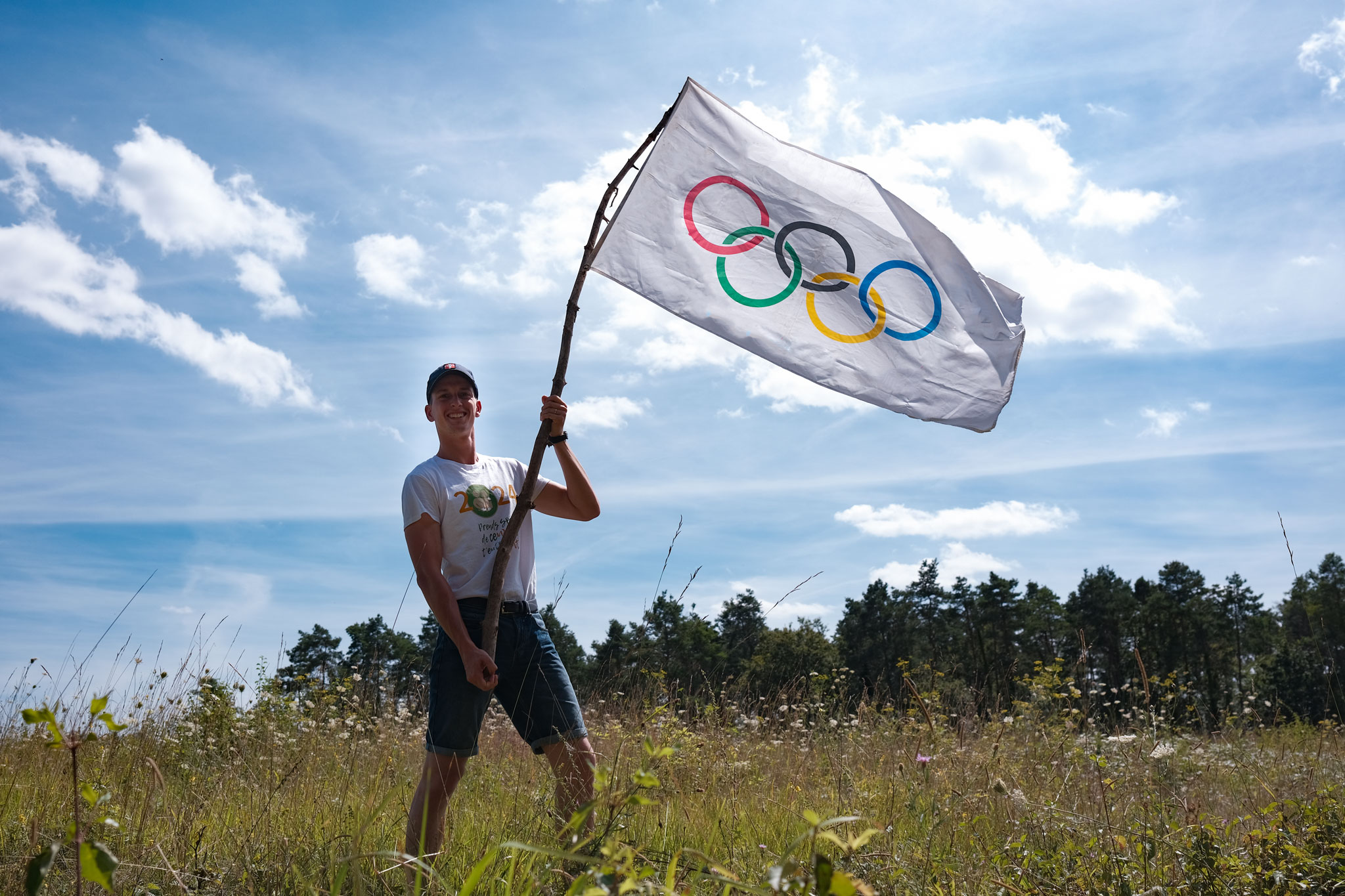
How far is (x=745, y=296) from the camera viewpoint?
4.11m

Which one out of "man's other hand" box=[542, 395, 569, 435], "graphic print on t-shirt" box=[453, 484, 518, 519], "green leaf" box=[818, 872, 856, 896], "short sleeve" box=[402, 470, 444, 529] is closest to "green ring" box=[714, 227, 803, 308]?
"man's other hand" box=[542, 395, 569, 435]

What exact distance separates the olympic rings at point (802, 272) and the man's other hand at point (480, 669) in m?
2.11

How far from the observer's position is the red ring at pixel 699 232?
408 cm

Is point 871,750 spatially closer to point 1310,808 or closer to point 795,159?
point 1310,808

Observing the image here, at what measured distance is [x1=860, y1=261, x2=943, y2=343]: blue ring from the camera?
14.1 ft

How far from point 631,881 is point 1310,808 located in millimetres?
3180

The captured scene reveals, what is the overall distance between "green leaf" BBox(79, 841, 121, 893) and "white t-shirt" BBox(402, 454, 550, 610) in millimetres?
2102

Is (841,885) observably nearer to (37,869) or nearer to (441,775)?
(37,869)

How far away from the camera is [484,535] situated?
330cm

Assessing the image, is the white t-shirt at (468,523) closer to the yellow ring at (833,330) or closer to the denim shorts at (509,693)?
the denim shorts at (509,693)

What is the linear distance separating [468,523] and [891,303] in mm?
2507

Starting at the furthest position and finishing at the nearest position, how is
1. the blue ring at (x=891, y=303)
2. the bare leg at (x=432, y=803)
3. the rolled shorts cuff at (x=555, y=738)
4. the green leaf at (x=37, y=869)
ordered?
1. the blue ring at (x=891, y=303)
2. the rolled shorts cuff at (x=555, y=738)
3. the bare leg at (x=432, y=803)
4. the green leaf at (x=37, y=869)

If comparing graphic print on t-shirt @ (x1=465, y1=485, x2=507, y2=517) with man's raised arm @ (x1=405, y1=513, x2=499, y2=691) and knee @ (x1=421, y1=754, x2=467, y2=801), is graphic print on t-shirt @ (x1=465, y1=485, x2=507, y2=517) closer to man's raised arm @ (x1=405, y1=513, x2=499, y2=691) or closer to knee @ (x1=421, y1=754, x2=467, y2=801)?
man's raised arm @ (x1=405, y1=513, x2=499, y2=691)

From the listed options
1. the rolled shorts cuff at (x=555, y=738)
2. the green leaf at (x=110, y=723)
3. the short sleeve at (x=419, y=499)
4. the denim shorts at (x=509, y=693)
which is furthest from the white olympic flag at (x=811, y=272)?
the green leaf at (x=110, y=723)
